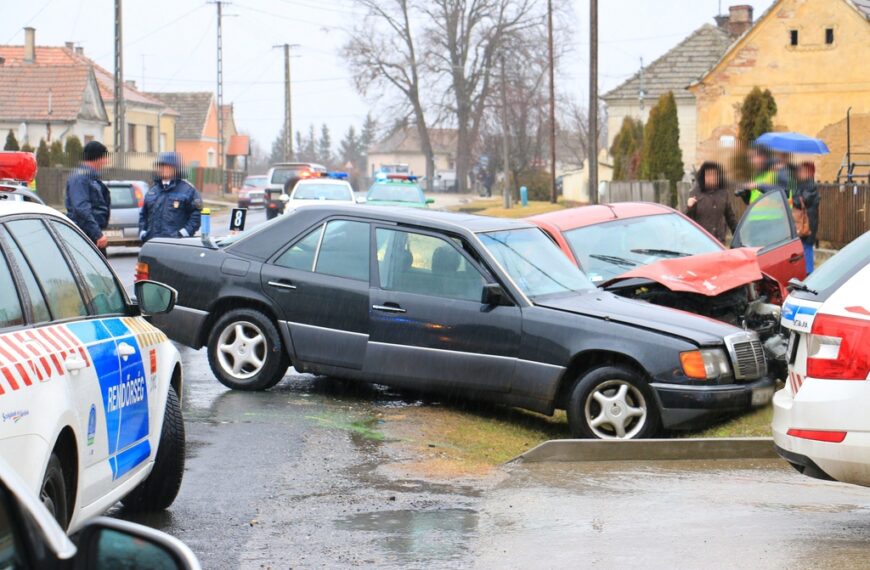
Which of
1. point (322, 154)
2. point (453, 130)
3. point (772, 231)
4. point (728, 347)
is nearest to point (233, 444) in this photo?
point (728, 347)

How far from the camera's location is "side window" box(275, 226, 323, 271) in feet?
32.7

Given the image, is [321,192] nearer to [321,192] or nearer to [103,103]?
[321,192]

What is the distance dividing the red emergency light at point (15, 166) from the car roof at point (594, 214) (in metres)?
4.72

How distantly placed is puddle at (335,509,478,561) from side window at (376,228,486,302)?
2.84m

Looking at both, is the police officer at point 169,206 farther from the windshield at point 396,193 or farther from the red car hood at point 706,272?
the windshield at point 396,193

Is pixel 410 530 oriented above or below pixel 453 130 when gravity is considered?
below

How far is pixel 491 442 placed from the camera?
29.1 feet

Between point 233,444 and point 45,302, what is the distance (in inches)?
141

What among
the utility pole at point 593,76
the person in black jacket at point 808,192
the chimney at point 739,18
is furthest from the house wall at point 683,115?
the person in black jacket at point 808,192

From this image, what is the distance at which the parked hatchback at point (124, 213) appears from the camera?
25.6 metres

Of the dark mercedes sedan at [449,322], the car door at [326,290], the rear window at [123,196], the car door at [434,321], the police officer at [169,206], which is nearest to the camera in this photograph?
the dark mercedes sedan at [449,322]

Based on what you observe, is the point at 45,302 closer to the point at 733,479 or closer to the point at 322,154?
→ the point at 733,479

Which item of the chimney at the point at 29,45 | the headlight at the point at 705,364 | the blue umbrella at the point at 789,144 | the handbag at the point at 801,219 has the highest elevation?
the chimney at the point at 29,45

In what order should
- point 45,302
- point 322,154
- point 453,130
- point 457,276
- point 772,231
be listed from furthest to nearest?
point 322,154 → point 453,130 → point 772,231 → point 457,276 → point 45,302
